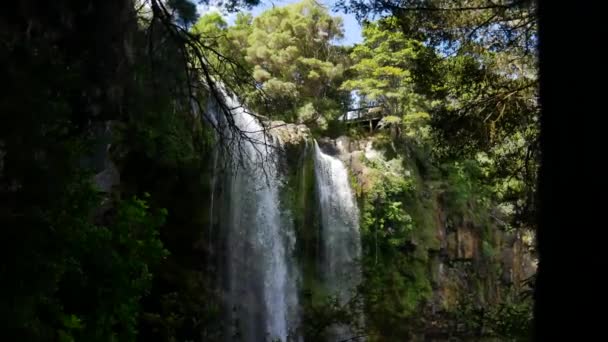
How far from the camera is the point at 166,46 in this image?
5102mm

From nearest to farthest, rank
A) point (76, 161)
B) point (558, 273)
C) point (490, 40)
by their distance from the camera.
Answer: point (558, 273)
point (76, 161)
point (490, 40)

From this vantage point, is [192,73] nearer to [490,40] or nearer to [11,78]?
[11,78]

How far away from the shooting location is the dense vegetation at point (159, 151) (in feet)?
11.4

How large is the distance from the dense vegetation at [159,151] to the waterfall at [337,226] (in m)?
0.38

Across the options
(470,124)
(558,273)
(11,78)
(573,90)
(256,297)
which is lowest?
(256,297)

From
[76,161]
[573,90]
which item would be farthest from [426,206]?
[573,90]

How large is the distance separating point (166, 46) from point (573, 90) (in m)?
4.16

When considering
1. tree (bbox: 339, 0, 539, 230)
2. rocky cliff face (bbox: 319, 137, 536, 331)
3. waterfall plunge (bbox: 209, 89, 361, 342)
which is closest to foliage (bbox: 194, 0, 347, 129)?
rocky cliff face (bbox: 319, 137, 536, 331)

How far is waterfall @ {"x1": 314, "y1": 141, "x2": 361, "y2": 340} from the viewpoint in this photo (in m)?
14.7

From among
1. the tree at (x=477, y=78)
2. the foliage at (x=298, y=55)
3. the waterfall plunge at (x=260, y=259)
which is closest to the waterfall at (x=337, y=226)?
the waterfall plunge at (x=260, y=259)

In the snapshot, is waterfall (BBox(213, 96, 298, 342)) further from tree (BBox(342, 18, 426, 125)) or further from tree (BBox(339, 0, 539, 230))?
tree (BBox(339, 0, 539, 230))

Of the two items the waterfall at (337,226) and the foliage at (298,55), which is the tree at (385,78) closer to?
the foliage at (298,55)

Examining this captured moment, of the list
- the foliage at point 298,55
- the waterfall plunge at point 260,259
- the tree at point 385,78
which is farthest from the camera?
the foliage at point 298,55

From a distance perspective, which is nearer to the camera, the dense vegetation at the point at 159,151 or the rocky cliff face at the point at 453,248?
the dense vegetation at the point at 159,151
